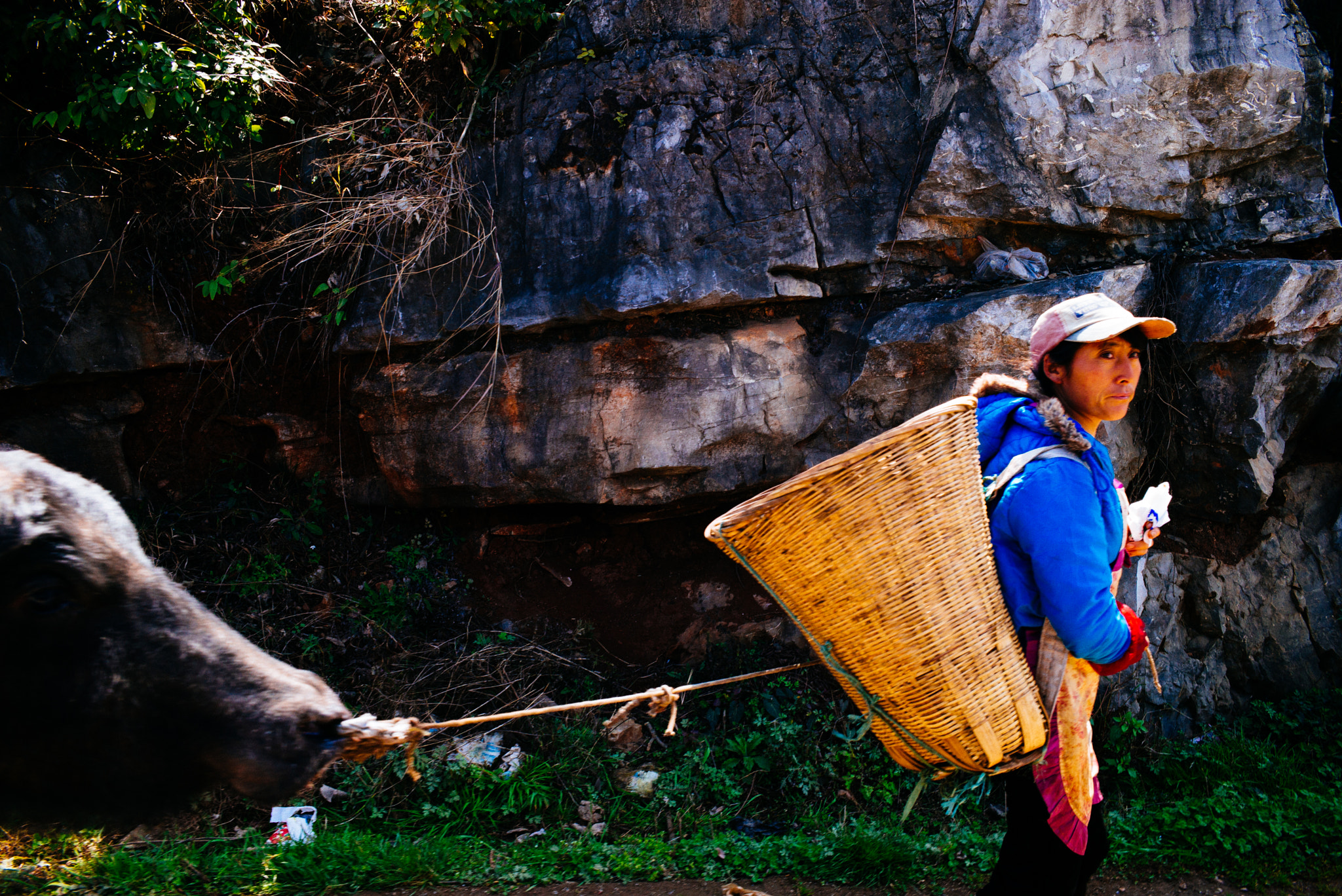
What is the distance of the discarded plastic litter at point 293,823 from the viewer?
136 inches

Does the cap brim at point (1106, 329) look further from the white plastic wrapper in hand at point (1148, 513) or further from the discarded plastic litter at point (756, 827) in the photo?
the discarded plastic litter at point (756, 827)

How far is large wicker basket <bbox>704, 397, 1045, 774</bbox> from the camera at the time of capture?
5.90 ft

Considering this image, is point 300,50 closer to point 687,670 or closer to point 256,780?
point 687,670

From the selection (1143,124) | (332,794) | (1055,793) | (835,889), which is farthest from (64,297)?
(1143,124)

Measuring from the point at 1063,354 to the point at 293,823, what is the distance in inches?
143

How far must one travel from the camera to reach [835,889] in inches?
129

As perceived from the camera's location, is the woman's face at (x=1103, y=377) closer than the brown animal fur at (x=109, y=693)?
No

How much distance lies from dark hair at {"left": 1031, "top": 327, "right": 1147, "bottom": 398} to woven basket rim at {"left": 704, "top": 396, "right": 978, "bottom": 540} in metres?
0.45

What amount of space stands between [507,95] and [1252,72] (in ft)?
13.3

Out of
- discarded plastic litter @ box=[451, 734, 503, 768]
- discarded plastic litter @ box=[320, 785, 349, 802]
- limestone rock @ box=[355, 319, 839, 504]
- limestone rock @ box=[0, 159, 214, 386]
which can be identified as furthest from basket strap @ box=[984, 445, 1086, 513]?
limestone rock @ box=[0, 159, 214, 386]

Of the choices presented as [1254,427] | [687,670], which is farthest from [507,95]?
[1254,427]

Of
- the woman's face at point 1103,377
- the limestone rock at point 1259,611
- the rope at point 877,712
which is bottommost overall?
the limestone rock at point 1259,611

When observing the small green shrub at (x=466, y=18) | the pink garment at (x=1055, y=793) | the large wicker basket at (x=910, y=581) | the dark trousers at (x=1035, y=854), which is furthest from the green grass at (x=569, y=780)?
the small green shrub at (x=466, y=18)

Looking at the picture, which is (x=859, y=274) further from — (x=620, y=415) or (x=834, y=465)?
(x=834, y=465)
